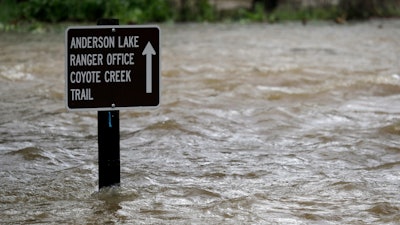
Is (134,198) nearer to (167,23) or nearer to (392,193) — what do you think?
(392,193)

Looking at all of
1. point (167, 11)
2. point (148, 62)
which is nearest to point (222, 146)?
point (148, 62)

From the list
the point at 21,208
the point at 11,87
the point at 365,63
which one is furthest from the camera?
the point at 365,63

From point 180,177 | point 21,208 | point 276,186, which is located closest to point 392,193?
point 276,186

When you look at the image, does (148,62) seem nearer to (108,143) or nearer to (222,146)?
(108,143)

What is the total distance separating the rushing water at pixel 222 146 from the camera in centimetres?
568

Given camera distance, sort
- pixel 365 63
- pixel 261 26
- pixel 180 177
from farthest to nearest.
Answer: pixel 261 26, pixel 365 63, pixel 180 177

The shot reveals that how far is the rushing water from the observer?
5.68 m

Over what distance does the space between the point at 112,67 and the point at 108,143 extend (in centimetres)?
53

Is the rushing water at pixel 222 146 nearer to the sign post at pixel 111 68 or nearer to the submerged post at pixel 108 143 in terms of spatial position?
the submerged post at pixel 108 143

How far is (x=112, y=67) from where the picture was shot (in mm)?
5379

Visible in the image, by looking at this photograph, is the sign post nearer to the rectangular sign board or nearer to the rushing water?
the rectangular sign board

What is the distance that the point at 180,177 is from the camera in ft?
21.4

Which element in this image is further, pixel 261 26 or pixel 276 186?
pixel 261 26

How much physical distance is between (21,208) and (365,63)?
28.6ft
